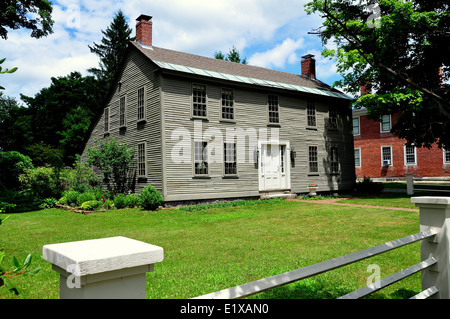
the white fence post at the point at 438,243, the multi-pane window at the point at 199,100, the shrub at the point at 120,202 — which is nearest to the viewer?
the white fence post at the point at 438,243

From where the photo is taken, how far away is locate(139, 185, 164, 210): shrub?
562 inches

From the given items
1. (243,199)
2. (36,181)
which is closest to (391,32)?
(243,199)

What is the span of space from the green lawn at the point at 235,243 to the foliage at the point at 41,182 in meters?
5.85

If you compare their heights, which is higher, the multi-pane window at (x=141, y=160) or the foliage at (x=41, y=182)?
the multi-pane window at (x=141, y=160)

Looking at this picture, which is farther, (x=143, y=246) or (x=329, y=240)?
(x=329, y=240)

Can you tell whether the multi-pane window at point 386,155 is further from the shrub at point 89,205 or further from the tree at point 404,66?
the shrub at point 89,205

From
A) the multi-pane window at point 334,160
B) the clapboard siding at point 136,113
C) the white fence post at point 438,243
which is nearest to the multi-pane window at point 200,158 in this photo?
the clapboard siding at point 136,113

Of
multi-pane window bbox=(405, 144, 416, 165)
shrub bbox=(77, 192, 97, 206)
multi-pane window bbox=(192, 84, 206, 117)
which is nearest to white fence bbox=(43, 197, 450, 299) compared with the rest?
multi-pane window bbox=(192, 84, 206, 117)

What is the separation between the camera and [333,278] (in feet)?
16.7

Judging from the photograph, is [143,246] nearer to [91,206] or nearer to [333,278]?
[333,278]

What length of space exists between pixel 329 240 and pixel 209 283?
4.01 meters

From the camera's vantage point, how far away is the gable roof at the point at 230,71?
655 inches

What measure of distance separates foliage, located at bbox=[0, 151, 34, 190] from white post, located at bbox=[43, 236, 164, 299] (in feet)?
70.5

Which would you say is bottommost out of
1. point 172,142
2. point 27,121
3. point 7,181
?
point 7,181
